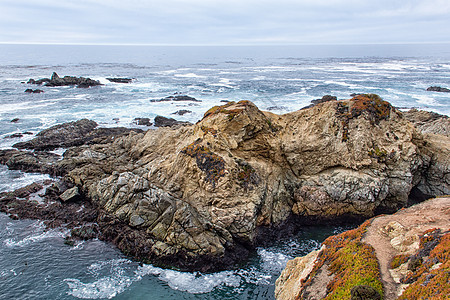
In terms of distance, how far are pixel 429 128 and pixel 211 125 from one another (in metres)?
31.2

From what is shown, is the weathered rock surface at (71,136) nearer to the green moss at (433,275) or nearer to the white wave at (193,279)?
the white wave at (193,279)

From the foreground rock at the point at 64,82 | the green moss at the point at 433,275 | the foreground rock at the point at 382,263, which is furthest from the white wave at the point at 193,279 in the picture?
the foreground rock at the point at 64,82

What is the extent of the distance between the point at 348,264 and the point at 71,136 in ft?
152

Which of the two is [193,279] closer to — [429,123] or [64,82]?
[429,123]

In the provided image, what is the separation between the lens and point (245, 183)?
81.8 ft

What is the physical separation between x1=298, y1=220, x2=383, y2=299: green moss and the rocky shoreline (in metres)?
7.61

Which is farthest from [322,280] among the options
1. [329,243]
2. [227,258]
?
[227,258]

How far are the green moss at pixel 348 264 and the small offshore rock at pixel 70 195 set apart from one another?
23557 mm

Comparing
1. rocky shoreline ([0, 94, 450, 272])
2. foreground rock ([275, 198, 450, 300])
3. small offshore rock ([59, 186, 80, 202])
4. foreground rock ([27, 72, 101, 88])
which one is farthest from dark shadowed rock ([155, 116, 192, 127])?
foreground rock ([27, 72, 101, 88])

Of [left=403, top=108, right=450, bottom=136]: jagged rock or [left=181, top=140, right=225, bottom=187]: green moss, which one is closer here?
[left=181, top=140, right=225, bottom=187]: green moss

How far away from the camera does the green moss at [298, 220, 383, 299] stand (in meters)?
13.4

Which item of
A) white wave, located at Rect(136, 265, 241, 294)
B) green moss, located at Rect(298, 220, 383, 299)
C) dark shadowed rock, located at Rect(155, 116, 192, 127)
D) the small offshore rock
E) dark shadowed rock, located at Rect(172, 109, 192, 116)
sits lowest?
white wave, located at Rect(136, 265, 241, 294)

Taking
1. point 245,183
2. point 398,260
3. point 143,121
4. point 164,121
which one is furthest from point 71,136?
point 398,260

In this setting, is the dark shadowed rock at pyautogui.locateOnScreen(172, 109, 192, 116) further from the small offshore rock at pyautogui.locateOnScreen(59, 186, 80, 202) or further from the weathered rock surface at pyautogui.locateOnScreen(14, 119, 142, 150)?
the small offshore rock at pyautogui.locateOnScreen(59, 186, 80, 202)
